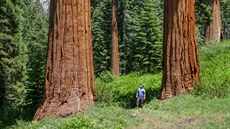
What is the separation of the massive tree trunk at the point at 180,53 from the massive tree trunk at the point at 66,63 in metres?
3.09

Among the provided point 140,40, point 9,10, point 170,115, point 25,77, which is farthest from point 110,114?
point 140,40

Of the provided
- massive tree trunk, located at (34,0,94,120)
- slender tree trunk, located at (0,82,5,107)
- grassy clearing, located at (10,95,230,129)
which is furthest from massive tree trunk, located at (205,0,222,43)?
massive tree trunk, located at (34,0,94,120)

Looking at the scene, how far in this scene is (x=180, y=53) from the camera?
1400 centimetres

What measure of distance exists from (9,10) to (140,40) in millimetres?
13376

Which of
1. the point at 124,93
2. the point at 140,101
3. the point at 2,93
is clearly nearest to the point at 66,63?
the point at 140,101

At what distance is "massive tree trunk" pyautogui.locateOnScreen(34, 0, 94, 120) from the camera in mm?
12258

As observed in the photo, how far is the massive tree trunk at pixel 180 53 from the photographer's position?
13969 mm

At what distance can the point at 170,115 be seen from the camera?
1186 cm

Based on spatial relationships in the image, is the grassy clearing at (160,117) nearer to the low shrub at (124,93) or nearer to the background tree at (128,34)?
the low shrub at (124,93)

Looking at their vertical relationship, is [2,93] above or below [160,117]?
below

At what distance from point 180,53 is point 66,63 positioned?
4.03 m

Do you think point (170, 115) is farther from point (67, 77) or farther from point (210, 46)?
point (210, 46)

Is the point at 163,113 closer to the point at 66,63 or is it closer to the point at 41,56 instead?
the point at 66,63

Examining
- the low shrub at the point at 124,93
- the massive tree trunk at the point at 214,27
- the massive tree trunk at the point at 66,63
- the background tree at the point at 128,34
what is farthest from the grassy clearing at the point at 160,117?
the background tree at the point at 128,34
